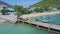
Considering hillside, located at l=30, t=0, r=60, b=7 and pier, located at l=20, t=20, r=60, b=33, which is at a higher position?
hillside, located at l=30, t=0, r=60, b=7

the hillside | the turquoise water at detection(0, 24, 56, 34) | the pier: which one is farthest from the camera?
the hillside

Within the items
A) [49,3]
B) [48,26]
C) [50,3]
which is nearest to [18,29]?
[48,26]

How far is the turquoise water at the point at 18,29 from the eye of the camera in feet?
58.0

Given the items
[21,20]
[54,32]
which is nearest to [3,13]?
[21,20]

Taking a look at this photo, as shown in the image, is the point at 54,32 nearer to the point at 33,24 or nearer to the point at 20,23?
the point at 33,24

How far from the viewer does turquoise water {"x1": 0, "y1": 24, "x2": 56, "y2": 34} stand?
58.0ft

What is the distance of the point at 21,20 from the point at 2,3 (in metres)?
10.4

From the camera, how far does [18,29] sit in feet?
62.4

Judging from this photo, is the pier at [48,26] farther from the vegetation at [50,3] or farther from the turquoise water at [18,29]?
the vegetation at [50,3]

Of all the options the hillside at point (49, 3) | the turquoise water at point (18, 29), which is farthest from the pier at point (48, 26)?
the hillside at point (49, 3)

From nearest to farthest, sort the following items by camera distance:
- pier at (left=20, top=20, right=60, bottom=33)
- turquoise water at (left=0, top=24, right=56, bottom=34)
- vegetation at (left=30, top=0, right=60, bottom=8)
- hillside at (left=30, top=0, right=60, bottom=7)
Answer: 1. pier at (left=20, top=20, right=60, bottom=33)
2. turquoise water at (left=0, top=24, right=56, bottom=34)
3. vegetation at (left=30, top=0, right=60, bottom=8)
4. hillside at (left=30, top=0, right=60, bottom=7)

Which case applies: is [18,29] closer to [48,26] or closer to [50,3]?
[48,26]

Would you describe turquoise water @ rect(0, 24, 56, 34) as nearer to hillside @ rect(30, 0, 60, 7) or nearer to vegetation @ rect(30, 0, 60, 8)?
vegetation @ rect(30, 0, 60, 8)

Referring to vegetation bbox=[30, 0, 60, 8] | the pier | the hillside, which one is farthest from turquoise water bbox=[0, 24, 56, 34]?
the hillside
